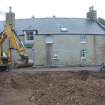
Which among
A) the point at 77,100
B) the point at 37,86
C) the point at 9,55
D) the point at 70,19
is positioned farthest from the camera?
the point at 70,19

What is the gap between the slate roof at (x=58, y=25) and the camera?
58906 millimetres

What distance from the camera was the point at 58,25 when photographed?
60.4m

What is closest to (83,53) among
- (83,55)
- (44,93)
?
(83,55)

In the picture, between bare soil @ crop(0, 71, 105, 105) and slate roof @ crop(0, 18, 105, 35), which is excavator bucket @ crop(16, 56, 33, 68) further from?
slate roof @ crop(0, 18, 105, 35)

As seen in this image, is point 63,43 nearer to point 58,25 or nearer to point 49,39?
point 49,39

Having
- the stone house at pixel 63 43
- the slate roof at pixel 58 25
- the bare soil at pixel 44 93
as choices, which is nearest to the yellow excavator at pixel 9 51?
the bare soil at pixel 44 93

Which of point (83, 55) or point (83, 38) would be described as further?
point (83, 55)

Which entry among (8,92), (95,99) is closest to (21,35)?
(8,92)

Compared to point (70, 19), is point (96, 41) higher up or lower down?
lower down

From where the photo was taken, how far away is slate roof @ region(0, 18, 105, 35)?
58.9 metres

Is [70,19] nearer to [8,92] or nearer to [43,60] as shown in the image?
[43,60]

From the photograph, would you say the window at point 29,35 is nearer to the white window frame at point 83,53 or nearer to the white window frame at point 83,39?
the white window frame at point 83,39

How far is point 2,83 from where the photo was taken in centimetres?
2959

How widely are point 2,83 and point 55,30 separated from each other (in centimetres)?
3013
